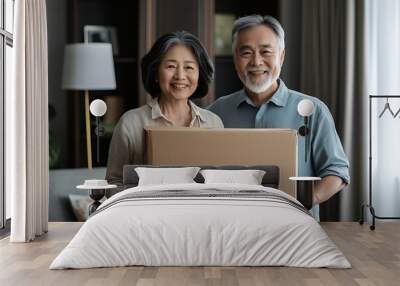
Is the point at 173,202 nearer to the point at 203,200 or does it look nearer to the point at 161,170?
the point at 203,200

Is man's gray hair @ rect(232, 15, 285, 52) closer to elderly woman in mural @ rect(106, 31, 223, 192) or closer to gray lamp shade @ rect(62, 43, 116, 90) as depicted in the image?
elderly woman in mural @ rect(106, 31, 223, 192)

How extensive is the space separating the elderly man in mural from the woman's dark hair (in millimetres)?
240

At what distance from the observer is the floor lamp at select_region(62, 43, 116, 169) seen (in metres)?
7.16

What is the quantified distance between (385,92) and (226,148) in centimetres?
174

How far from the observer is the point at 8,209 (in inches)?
266

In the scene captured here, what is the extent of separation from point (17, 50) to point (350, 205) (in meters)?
3.52

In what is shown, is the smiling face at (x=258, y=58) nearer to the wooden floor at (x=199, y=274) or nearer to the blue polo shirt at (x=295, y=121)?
the blue polo shirt at (x=295, y=121)

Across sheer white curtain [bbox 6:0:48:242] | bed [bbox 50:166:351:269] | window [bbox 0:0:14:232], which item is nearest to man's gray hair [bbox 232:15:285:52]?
sheer white curtain [bbox 6:0:48:242]

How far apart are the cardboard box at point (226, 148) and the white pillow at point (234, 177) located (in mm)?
428

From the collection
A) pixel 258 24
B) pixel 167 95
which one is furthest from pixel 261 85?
pixel 167 95

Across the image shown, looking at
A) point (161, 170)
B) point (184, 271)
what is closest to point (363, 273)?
point (184, 271)

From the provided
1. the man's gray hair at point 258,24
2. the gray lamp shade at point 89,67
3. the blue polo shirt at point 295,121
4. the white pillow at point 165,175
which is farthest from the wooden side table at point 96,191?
the man's gray hair at point 258,24

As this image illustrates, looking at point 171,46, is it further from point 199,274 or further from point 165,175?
point 199,274

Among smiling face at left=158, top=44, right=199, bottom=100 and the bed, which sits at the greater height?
smiling face at left=158, top=44, right=199, bottom=100
